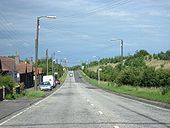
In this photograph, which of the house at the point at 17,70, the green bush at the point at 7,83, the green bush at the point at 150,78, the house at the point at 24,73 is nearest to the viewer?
the green bush at the point at 7,83

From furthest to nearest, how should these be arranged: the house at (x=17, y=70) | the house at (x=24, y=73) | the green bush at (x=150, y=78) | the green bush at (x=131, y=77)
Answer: the house at (x=24, y=73) < the green bush at (x=131, y=77) < the house at (x=17, y=70) < the green bush at (x=150, y=78)

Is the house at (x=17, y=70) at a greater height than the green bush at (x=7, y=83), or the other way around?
the house at (x=17, y=70)

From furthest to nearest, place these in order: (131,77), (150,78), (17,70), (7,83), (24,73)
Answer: (24,73) < (17,70) < (131,77) < (150,78) < (7,83)

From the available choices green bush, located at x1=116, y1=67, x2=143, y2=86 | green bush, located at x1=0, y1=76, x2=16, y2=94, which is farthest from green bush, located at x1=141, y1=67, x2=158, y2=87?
green bush, located at x1=0, y1=76, x2=16, y2=94

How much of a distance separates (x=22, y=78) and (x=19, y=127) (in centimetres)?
7664

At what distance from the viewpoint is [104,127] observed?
17.2 m

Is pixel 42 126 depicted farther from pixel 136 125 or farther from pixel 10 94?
pixel 10 94

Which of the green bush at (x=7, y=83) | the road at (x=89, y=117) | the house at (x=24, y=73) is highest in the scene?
the house at (x=24, y=73)

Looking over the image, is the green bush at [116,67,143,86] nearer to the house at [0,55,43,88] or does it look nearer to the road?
the house at [0,55,43,88]

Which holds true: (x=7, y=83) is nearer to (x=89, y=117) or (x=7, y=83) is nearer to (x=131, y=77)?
(x=89, y=117)

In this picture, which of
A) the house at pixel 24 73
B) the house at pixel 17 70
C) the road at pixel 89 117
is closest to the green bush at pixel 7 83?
the house at pixel 17 70

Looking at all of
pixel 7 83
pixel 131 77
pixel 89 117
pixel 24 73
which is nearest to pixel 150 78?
pixel 131 77

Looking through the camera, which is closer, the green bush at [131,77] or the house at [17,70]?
the house at [17,70]

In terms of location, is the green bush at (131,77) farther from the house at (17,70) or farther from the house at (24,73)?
the house at (24,73)
